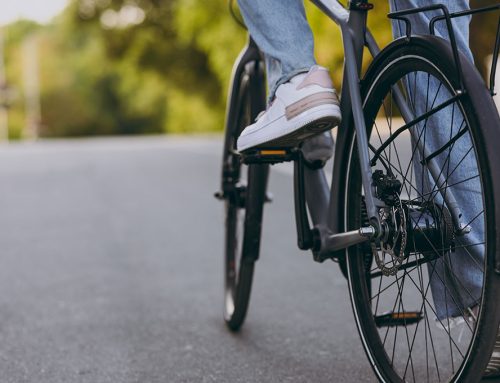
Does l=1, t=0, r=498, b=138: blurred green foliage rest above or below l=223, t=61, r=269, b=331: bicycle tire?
above

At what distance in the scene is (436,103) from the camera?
95.3 inches

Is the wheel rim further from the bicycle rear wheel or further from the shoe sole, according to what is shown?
the shoe sole

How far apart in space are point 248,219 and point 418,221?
136cm

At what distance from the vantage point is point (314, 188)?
310cm

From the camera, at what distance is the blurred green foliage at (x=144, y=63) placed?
32.9 metres

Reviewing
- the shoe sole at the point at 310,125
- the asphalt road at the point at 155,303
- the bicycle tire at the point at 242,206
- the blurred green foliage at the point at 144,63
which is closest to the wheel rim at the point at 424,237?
the shoe sole at the point at 310,125

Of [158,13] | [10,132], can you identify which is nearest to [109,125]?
[10,132]

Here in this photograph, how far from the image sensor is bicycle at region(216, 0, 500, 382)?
1986 millimetres

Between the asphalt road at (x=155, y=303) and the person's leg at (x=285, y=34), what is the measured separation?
1016 millimetres

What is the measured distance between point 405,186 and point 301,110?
0.37 meters

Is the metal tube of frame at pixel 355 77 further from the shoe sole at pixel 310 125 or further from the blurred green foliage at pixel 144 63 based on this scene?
the blurred green foliage at pixel 144 63

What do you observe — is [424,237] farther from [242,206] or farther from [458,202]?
[242,206]

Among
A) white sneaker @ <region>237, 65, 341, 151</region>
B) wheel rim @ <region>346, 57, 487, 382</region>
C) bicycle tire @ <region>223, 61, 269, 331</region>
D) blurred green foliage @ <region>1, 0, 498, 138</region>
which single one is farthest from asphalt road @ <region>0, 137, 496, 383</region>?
blurred green foliage @ <region>1, 0, 498, 138</region>

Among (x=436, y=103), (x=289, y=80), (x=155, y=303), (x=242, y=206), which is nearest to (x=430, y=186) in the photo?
(x=436, y=103)
